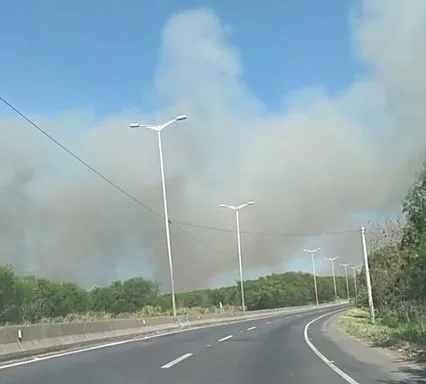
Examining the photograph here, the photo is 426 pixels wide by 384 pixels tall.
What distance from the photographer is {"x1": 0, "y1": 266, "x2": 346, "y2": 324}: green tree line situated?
179 ft

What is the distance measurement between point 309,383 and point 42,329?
36.1 feet

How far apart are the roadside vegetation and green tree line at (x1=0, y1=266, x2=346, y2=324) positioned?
16.6m

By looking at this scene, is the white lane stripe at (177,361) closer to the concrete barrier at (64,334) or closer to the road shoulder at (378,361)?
the road shoulder at (378,361)

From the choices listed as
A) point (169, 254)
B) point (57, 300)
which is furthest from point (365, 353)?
point (57, 300)

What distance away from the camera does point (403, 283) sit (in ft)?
111

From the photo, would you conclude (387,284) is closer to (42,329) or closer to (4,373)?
(42,329)

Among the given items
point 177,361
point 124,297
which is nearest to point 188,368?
point 177,361

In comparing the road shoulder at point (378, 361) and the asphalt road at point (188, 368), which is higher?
the asphalt road at point (188, 368)

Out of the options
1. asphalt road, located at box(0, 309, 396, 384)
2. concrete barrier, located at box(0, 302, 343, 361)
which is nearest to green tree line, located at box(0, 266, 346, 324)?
concrete barrier, located at box(0, 302, 343, 361)

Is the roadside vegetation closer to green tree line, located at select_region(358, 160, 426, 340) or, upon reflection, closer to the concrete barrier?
green tree line, located at select_region(358, 160, 426, 340)

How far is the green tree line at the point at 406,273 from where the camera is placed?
2225 cm

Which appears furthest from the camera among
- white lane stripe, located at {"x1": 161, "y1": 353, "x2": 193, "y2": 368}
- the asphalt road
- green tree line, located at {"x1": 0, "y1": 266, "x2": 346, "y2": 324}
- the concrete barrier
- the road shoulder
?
green tree line, located at {"x1": 0, "y1": 266, "x2": 346, "y2": 324}

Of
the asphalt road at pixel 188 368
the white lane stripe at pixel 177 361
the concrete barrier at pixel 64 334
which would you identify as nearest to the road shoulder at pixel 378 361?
the asphalt road at pixel 188 368

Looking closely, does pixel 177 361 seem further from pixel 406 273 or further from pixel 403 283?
pixel 403 283
